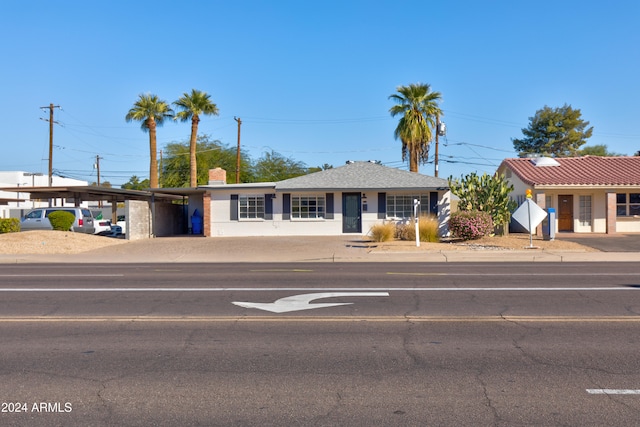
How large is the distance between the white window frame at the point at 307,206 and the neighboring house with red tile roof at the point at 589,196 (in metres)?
11.2

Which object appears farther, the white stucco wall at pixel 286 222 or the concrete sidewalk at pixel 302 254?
the white stucco wall at pixel 286 222

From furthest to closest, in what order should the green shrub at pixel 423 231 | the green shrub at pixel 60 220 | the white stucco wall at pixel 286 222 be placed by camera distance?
the white stucco wall at pixel 286 222
the green shrub at pixel 60 220
the green shrub at pixel 423 231

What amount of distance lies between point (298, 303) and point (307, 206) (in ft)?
71.2

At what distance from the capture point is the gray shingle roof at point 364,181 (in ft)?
104

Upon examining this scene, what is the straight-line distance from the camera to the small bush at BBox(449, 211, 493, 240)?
2630cm

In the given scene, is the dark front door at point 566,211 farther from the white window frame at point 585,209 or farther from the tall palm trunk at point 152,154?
the tall palm trunk at point 152,154

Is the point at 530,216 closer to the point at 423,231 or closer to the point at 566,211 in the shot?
the point at 423,231

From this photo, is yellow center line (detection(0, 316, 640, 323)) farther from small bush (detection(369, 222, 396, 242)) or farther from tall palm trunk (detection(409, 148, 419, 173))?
tall palm trunk (detection(409, 148, 419, 173))

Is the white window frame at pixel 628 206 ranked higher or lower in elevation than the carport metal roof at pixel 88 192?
lower

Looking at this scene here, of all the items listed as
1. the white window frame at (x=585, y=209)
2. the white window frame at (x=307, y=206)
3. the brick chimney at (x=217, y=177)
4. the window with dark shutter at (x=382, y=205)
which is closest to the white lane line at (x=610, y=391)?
the window with dark shutter at (x=382, y=205)

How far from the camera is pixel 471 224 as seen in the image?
86.2 ft

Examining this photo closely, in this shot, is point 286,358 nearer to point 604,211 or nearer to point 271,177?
point 604,211

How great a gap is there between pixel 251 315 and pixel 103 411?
4.49 meters

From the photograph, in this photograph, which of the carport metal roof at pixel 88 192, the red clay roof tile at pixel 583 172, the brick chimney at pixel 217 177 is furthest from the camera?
the brick chimney at pixel 217 177
